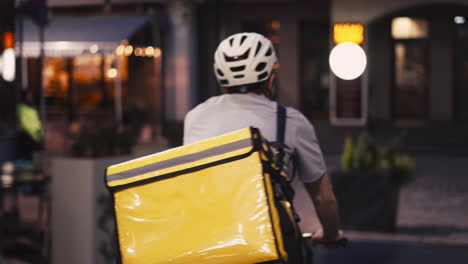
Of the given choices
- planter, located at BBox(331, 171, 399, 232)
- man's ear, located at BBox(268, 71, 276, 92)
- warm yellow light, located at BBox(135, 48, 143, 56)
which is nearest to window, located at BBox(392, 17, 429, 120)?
warm yellow light, located at BBox(135, 48, 143, 56)

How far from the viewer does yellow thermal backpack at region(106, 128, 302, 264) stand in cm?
236

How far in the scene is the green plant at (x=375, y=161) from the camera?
8242mm

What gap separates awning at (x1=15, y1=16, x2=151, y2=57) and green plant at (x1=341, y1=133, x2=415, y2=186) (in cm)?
1184

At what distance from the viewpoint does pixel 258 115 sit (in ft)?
9.27

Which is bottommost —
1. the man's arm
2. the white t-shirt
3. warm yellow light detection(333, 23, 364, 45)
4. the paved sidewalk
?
the paved sidewalk

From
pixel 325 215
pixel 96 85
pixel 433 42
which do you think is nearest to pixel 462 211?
pixel 325 215

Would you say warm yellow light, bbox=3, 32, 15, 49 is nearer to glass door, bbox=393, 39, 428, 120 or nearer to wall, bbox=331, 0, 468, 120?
wall, bbox=331, 0, 468, 120

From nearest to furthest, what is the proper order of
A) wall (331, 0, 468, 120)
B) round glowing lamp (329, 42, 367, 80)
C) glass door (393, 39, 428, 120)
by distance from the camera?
round glowing lamp (329, 42, 367, 80), wall (331, 0, 468, 120), glass door (393, 39, 428, 120)

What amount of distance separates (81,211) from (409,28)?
17.4 m

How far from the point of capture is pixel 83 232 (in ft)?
19.9

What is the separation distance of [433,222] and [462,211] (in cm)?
90

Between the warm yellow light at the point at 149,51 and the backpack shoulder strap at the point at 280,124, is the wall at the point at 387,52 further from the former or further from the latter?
the backpack shoulder strap at the point at 280,124

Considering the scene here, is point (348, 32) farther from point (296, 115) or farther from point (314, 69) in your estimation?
point (314, 69)

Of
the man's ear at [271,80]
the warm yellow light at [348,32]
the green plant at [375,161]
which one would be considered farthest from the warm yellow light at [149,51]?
the man's ear at [271,80]
